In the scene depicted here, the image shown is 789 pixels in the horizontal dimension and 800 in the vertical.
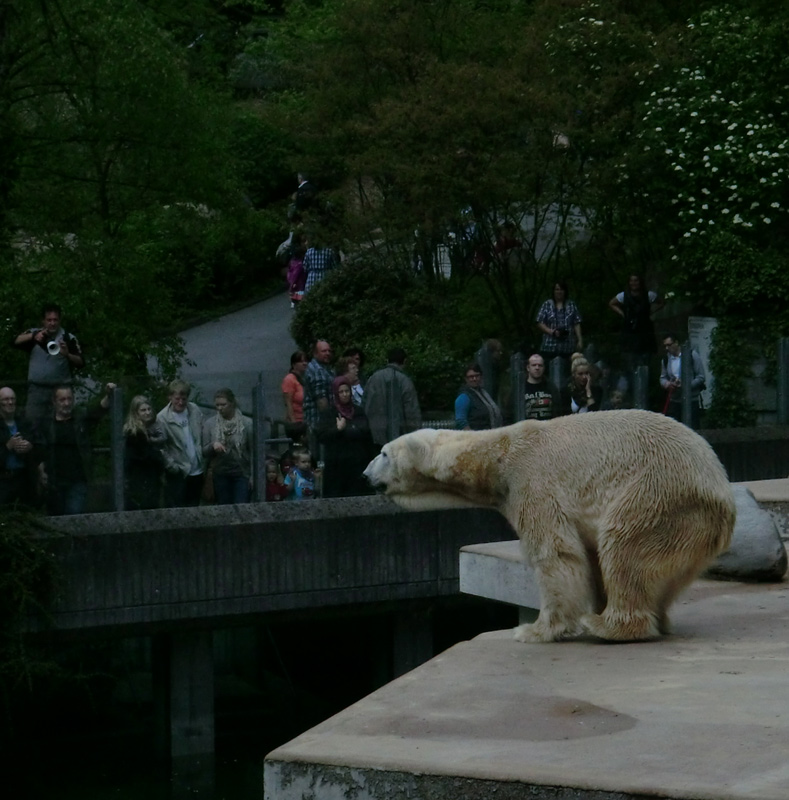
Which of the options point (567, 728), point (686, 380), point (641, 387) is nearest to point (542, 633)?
point (567, 728)

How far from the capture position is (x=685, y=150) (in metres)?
19.9

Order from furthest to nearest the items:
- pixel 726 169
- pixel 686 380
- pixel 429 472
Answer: pixel 726 169 < pixel 686 380 < pixel 429 472

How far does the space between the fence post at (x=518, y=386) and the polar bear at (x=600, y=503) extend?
695 centimetres

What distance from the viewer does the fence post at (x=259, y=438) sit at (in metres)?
13.3

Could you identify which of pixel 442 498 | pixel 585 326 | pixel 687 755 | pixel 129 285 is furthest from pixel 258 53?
pixel 687 755

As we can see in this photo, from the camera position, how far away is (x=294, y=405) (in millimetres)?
13773

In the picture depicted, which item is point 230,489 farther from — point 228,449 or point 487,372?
point 487,372

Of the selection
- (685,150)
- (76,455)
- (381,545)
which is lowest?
(381,545)

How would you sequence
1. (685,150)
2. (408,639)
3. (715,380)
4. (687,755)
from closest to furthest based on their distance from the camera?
(687,755), (408,639), (715,380), (685,150)

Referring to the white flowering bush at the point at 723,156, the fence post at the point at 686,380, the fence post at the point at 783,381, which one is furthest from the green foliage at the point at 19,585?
the white flowering bush at the point at 723,156

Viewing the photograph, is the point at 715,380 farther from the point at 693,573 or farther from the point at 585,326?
the point at 693,573

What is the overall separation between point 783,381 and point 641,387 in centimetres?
215

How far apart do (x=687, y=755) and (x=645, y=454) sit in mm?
1997

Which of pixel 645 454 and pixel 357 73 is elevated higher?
pixel 357 73
